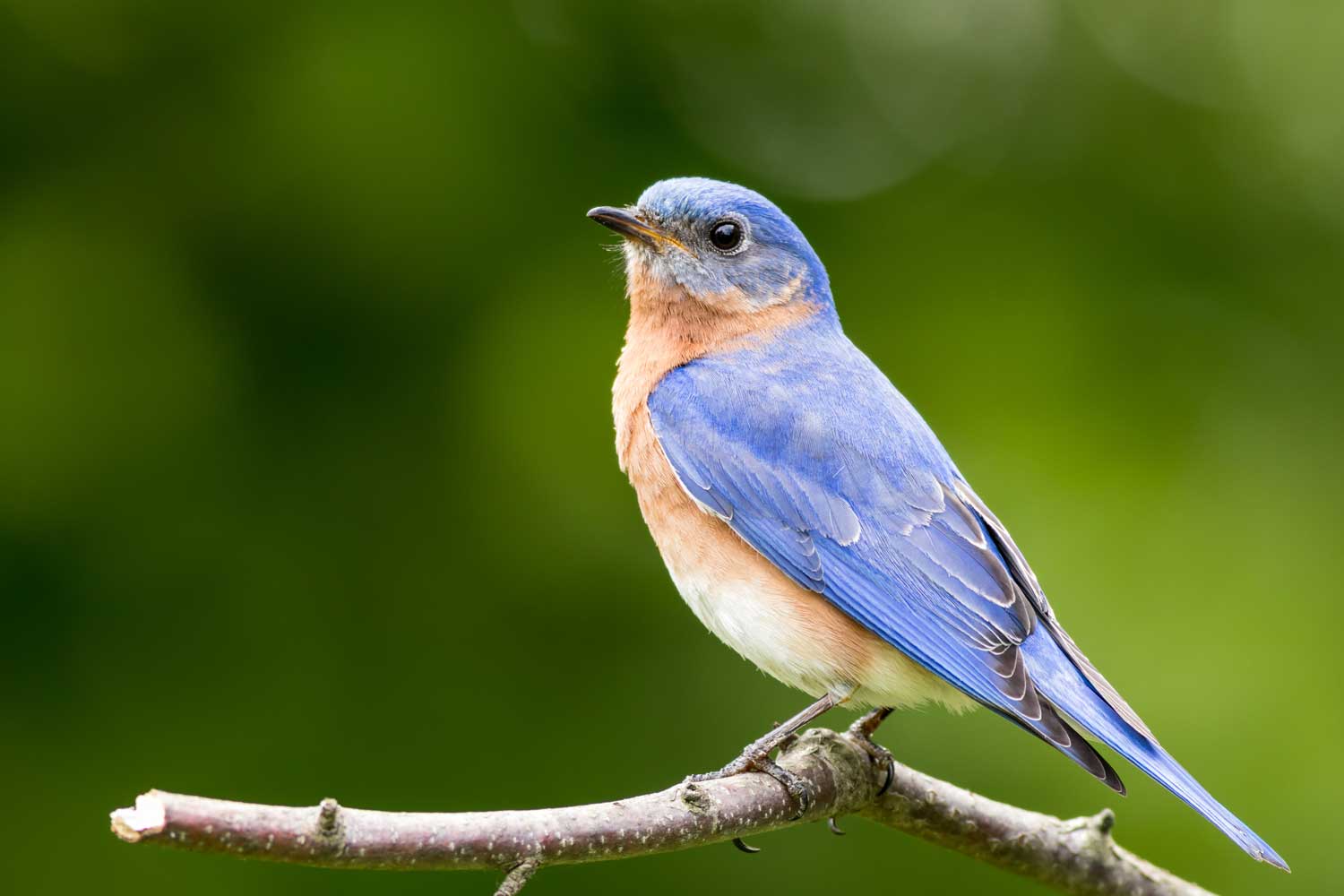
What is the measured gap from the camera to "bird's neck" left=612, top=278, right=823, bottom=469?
4547 millimetres

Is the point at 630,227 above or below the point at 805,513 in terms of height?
above

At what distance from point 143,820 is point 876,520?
7.63 ft

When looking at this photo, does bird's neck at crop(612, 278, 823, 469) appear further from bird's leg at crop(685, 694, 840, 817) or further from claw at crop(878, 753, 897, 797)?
claw at crop(878, 753, 897, 797)

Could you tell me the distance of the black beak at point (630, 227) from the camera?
4.56 m

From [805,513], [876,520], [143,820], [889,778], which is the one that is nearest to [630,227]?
[805,513]

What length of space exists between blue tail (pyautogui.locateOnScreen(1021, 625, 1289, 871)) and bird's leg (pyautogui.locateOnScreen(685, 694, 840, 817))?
64 centimetres

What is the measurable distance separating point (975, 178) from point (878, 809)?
8.97 ft

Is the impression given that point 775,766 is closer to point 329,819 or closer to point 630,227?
point 329,819

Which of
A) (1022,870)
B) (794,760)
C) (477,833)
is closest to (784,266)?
(794,760)

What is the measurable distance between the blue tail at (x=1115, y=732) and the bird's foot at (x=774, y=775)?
0.69 metres

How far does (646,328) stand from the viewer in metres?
4.67

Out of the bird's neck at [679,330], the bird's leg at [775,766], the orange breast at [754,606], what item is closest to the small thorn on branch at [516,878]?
the bird's leg at [775,766]

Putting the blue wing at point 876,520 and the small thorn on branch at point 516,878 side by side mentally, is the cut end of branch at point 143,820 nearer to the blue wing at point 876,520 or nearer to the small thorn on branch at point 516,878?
the small thorn on branch at point 516,878

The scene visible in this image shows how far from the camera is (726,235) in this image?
468 cm
